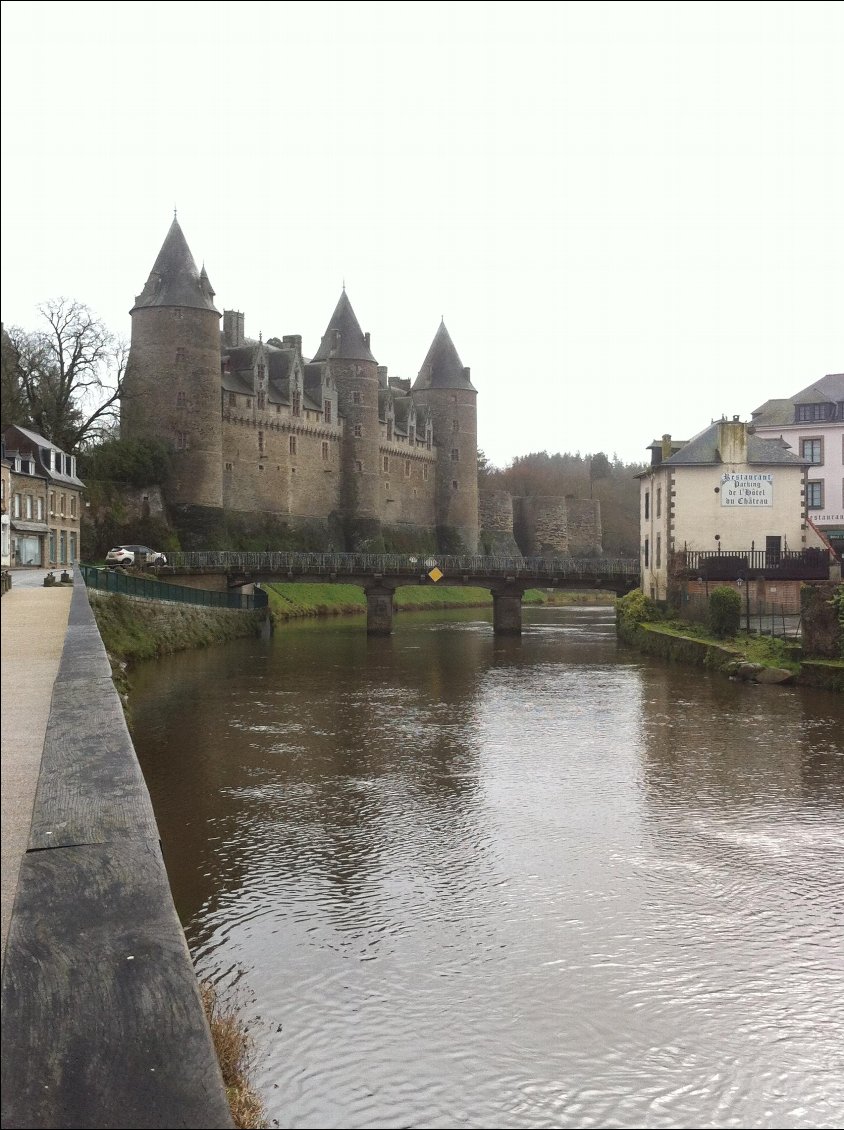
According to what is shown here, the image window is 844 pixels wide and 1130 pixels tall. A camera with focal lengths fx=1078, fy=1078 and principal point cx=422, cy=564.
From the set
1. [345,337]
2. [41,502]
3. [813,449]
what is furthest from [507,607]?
[345,337]

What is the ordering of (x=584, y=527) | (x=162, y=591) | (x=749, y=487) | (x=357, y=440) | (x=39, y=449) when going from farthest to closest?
(x=584, y=527)
(x=357, y=440)
(x=39, y=449)
(x=162, y=591)
(x=749, y=487)

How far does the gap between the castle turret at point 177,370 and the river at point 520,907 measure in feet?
102

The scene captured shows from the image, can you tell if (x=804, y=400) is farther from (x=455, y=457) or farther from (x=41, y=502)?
(x=455, y=457)

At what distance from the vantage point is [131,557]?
37.6 meters

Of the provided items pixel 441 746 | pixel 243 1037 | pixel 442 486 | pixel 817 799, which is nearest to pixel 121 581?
pixel 441 746

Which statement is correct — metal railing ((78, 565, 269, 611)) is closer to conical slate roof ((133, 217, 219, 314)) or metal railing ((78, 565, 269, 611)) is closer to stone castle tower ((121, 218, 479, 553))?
stone castle tower ((121, 218, 479, 553))

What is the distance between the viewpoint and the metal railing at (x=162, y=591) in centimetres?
2695

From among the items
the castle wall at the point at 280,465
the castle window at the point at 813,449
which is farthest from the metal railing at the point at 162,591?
the castle window at the point at 813,449

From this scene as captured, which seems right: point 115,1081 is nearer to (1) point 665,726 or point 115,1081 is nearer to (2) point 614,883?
(2) point 614,883

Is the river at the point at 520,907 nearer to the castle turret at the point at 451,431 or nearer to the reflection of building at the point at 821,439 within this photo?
the reflection of building at the point at 821,439

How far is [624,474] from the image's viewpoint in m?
110

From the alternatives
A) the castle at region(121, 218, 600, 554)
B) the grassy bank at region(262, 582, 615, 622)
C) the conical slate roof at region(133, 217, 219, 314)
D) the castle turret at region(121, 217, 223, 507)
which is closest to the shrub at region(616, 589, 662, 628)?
the grassy bank at region(262, 582, 615, 622)

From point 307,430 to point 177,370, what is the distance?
9.96 meters

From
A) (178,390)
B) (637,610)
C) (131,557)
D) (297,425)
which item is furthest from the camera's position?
(297,425)
